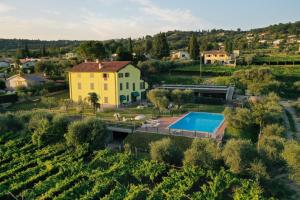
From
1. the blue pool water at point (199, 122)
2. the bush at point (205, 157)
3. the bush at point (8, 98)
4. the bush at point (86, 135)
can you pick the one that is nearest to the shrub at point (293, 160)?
the bush at point (205, 157)

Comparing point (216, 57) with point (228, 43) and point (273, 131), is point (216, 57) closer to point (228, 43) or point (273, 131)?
point (228, 43)

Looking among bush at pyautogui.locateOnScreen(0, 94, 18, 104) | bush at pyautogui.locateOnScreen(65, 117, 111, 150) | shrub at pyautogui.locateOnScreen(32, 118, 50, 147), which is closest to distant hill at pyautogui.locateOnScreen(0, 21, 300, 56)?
bush at pyautogui.locateOnScreen(0, 94, 18, 104)

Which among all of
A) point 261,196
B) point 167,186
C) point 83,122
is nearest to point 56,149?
point 83,122

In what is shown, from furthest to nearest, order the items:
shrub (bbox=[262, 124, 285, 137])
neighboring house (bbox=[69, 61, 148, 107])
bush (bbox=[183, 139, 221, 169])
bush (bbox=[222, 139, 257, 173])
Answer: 1. neighboring house (bbox=[69, 61, 148, 107])
2. shrub (bbox=[262, 124, 285, 137])
3. bush (bbox=[183, 139, 221, 169])
4. bush (bbox=[222, 139, 257, 173])

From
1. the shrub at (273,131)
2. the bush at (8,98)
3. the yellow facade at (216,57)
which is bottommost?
the shrub at (273,131)

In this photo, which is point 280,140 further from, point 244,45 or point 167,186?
point 244,45

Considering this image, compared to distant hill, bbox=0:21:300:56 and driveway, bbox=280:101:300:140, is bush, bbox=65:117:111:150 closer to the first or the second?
driveway, bbox=280:101:300:140

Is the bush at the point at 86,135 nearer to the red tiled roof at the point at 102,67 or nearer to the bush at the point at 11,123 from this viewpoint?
the bush at the point at 11,123
